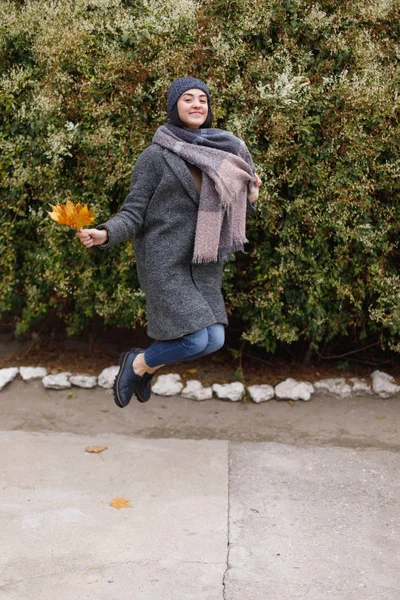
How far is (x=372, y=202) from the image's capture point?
17.3 feet

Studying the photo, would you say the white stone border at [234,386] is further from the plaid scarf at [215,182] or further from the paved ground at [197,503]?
the plaid scarf at [215,182]

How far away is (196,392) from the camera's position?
5699 mm

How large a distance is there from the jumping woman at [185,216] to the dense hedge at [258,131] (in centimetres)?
112

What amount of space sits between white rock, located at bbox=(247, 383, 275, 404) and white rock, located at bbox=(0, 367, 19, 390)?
1.81 m

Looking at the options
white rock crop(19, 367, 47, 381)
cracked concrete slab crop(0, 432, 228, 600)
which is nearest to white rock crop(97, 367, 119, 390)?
white rock crop(19, 367, 47, 381)

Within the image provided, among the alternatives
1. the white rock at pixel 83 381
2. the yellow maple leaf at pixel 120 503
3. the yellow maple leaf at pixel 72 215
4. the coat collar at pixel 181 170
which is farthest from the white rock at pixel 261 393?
the yellow maple leaf at pixel 72 215

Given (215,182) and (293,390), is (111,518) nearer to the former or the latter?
(215,182)

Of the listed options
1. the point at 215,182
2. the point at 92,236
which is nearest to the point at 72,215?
the point at 92,236

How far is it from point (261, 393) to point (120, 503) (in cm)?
188

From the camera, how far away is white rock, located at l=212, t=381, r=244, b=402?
18.6 ft

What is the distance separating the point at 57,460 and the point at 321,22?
3.37m

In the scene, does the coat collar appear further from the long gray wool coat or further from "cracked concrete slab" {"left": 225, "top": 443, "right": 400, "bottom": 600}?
"cracked concrete slab" {"left": 225, "top": 443, "right": 400, "bottom": 600}

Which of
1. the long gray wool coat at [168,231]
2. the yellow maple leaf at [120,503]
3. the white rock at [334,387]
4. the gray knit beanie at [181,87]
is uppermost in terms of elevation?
the gray knit beanie at [181,87]

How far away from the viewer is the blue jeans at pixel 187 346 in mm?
4023
